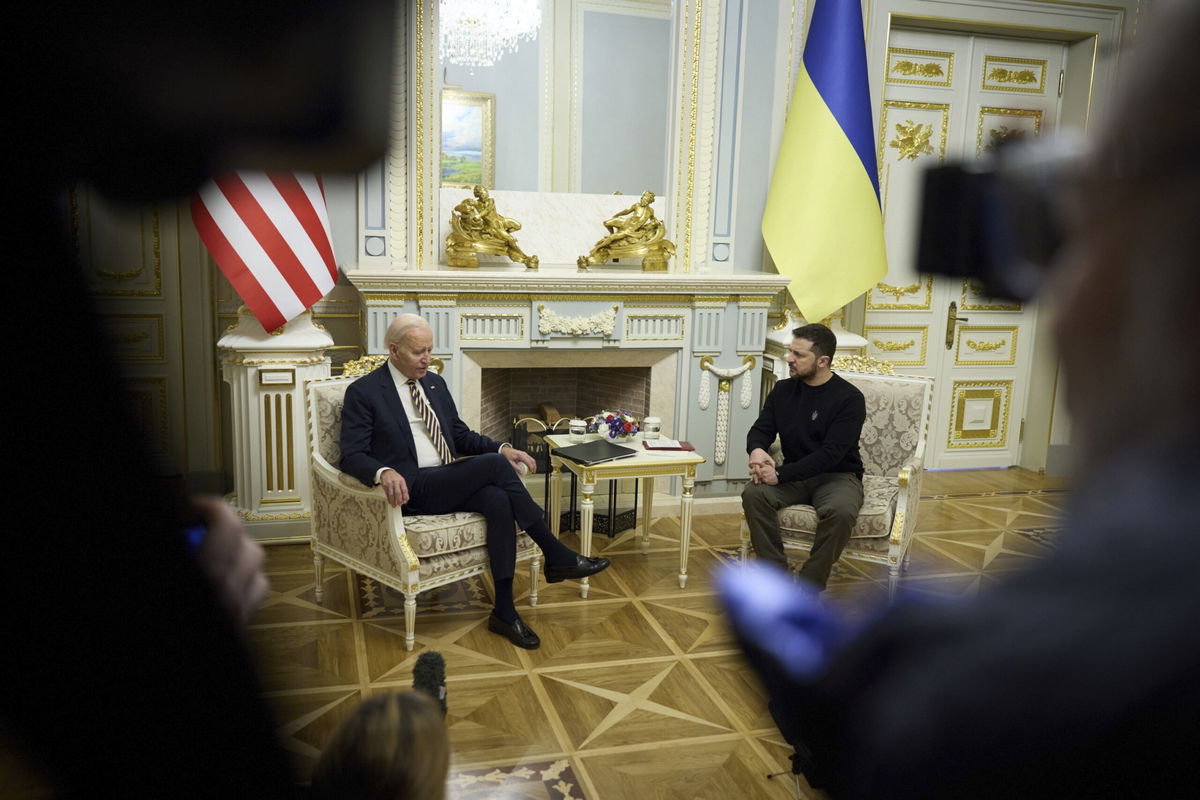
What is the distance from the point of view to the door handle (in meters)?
5.56

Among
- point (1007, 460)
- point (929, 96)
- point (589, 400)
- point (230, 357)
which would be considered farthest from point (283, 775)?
point (1007, 460)

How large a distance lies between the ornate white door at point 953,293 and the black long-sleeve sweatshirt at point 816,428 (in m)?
1.84

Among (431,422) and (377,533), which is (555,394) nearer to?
(431,422)

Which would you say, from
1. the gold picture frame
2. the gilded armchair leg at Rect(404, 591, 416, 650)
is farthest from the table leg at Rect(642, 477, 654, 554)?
the gold picture frame

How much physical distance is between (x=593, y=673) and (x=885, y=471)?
166cm

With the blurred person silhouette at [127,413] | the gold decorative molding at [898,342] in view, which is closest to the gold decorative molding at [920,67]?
the gold decorative molding at [898,342]

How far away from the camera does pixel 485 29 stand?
15.6ft

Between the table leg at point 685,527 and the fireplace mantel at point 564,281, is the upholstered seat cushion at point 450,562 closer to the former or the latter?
the table leg at point 685,527

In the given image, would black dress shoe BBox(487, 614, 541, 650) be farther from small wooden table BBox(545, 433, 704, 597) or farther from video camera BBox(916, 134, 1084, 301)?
video camera BBox(916, 134, 1084, 301)

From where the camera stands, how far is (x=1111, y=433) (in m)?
0.18

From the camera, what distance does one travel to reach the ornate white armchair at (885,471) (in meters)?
3.45

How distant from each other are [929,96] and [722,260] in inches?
69.9

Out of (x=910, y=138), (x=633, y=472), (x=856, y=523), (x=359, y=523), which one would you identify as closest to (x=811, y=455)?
(x=856, y=523)

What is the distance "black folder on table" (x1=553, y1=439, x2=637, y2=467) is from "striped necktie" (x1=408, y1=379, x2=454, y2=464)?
510mm
